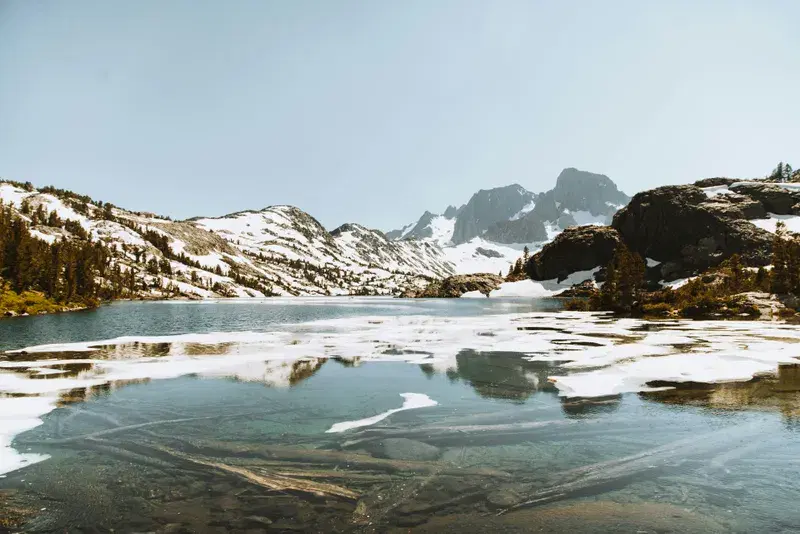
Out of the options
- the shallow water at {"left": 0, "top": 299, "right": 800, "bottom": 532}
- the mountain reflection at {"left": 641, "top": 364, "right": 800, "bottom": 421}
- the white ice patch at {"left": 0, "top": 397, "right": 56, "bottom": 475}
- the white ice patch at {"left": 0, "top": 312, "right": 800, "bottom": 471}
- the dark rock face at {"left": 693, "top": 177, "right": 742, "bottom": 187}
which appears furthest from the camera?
the dark rock face at {"left": 693, "top": 177, "right": 742, "bottom": 187}

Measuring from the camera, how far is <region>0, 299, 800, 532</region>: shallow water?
848cm

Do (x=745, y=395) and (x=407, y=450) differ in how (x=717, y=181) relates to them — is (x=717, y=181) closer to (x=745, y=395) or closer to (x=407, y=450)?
(x=745, y=395)

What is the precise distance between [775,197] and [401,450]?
21095 cm

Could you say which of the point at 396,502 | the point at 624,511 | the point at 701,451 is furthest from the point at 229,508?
the point at 701,451

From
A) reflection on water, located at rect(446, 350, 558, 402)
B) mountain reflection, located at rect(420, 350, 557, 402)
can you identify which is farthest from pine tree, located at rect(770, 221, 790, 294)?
reflection on water, located at rect(446, 350, 558, 402)

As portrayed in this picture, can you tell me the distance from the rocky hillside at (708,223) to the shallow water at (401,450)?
526ft

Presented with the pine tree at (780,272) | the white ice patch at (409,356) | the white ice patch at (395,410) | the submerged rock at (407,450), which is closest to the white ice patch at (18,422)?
the white ice patch at (409,356)

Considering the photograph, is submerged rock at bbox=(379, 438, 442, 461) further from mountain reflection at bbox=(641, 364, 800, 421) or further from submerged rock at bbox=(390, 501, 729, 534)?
mountain reflection at bbox=(641, 364, 800, 421)

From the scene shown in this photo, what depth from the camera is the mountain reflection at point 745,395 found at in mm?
16141

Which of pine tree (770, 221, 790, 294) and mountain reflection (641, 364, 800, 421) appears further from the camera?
pine tree (770, 221, 790, 294)

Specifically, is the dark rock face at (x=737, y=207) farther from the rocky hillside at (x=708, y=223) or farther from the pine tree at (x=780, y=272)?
the pine tree at (x=780, y=272)

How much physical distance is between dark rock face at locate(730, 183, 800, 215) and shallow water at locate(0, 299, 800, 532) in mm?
183923

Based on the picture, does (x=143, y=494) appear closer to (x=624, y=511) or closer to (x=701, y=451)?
(x=624, y=511)

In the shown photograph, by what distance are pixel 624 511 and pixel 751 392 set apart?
46.3ft
